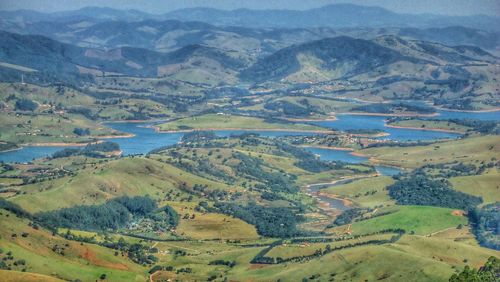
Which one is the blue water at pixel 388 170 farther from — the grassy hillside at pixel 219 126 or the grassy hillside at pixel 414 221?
the grassy hillside at pixel 219 126

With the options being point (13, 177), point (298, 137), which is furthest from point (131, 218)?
point (298, 137)

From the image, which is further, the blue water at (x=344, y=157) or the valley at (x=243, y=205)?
the blue water at (x=344, y=157)

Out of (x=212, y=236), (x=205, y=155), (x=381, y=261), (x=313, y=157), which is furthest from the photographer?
(x=313, y=157)

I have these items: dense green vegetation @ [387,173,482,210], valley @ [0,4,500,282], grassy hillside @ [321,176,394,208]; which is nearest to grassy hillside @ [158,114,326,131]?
valley @ [0,4,500,282]

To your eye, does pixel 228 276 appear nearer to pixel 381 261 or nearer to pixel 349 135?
pixel 381 261

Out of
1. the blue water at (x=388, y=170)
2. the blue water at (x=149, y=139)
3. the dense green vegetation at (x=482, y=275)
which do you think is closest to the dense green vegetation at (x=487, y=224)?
the dense green vegetation at (x=482, y=275)

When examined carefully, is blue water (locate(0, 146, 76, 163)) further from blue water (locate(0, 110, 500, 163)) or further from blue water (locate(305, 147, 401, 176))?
blue water (locate(305, 147, 401, 176))

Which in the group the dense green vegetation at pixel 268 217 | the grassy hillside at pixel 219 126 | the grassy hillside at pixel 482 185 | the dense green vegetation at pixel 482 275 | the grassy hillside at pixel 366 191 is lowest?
the grassy hillside at pixel 219 126

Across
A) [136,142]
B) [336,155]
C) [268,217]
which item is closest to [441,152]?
[336,155]

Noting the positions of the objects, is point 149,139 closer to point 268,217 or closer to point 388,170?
point 388,170

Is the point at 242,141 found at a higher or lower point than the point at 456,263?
lower

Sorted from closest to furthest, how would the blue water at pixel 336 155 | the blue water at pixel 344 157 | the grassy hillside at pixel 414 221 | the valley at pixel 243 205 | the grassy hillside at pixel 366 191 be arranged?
the valley at pixel 243 205 < the grassy hillside at pixel 414 221 < the grassy hillside at pixel 366 191 < the blue water at pixel 344 157 < the blue water at pixel 336 155
